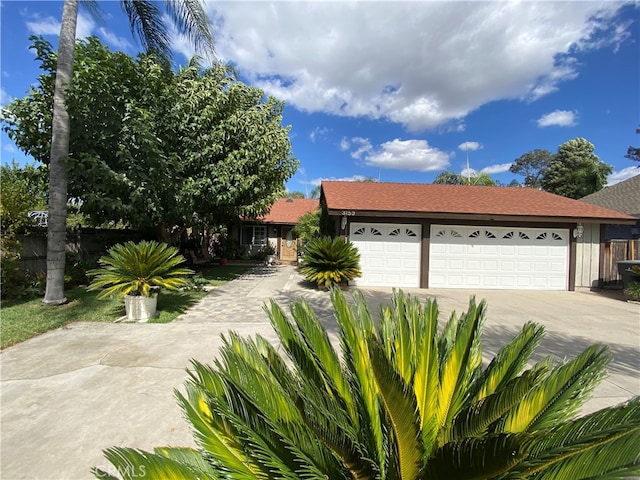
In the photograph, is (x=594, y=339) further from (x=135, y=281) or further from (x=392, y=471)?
(x=135, y=281)

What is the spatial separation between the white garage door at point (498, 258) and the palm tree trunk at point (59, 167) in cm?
1107

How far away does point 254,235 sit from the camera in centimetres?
2058

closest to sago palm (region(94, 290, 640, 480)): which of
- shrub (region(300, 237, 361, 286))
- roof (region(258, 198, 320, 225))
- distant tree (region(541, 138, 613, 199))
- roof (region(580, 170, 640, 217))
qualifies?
shrub (region(300, 237, 361, 286))

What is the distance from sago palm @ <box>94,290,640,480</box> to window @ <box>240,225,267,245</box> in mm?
19190

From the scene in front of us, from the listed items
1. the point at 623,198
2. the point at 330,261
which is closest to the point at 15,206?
the point at 330,261

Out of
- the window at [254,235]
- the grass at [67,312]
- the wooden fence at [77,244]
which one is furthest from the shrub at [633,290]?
the wooden fence at [77,244]

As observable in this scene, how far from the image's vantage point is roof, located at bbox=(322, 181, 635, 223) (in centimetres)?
1100

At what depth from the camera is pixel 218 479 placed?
1266mm

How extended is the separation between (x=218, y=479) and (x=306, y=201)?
77.9 feet

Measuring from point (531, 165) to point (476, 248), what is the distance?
40.2 meters

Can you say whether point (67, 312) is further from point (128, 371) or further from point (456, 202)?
Answer: point (456, 202)

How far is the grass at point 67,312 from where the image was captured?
18.1 feet

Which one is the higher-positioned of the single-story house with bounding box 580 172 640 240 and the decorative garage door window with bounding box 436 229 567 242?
the single-story house with bounding box 580 172 640 240

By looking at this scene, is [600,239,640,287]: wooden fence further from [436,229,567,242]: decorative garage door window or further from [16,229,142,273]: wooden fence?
[16,229,142,273]: wooden fence
